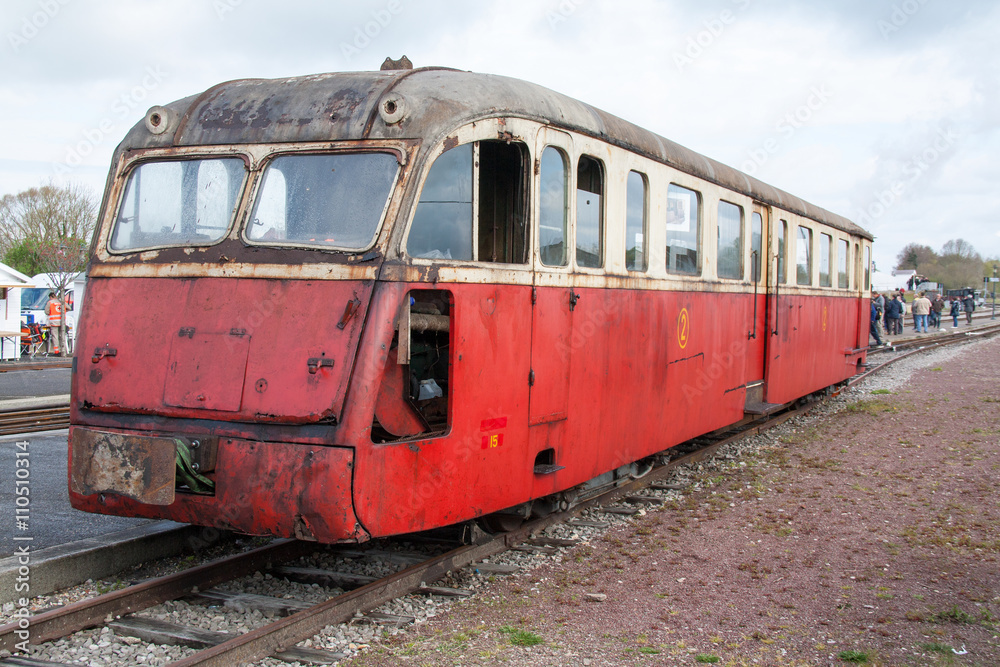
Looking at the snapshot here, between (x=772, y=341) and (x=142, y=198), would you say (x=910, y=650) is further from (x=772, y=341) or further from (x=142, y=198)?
(x=772, y=341)

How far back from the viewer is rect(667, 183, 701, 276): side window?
773cm

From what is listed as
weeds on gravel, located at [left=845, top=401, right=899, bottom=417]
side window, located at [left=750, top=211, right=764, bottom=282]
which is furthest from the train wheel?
weeds on gravel, located at [left=845, top=401, right=899, bottom=417]

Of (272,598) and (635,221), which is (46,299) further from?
(272,598)

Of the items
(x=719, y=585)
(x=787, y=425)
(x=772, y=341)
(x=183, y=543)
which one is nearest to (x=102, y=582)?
(x=183, y=543)

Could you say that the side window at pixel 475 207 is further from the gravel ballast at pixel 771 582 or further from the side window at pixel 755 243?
the side window at pixel 755 243

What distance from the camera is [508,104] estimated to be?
548cm

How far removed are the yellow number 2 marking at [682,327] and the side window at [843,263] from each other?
7.28 metres

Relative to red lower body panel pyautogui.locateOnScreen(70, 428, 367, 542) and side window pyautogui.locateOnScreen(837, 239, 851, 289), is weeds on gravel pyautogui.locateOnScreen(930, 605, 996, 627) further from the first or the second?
side window pyautogui.locateOnScreen(837, 239, 851, 289)

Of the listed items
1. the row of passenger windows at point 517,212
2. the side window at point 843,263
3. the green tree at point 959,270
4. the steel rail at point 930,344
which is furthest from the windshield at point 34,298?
the green tree at point 959,270

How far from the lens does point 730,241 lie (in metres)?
9.32

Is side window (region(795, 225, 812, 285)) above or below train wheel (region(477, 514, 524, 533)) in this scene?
above

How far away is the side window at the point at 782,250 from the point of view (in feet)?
35.9

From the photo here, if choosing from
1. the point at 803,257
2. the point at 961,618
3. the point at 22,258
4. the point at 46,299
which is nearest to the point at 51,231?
the point at 46,299

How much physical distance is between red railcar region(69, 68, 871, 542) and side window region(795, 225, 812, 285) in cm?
610
